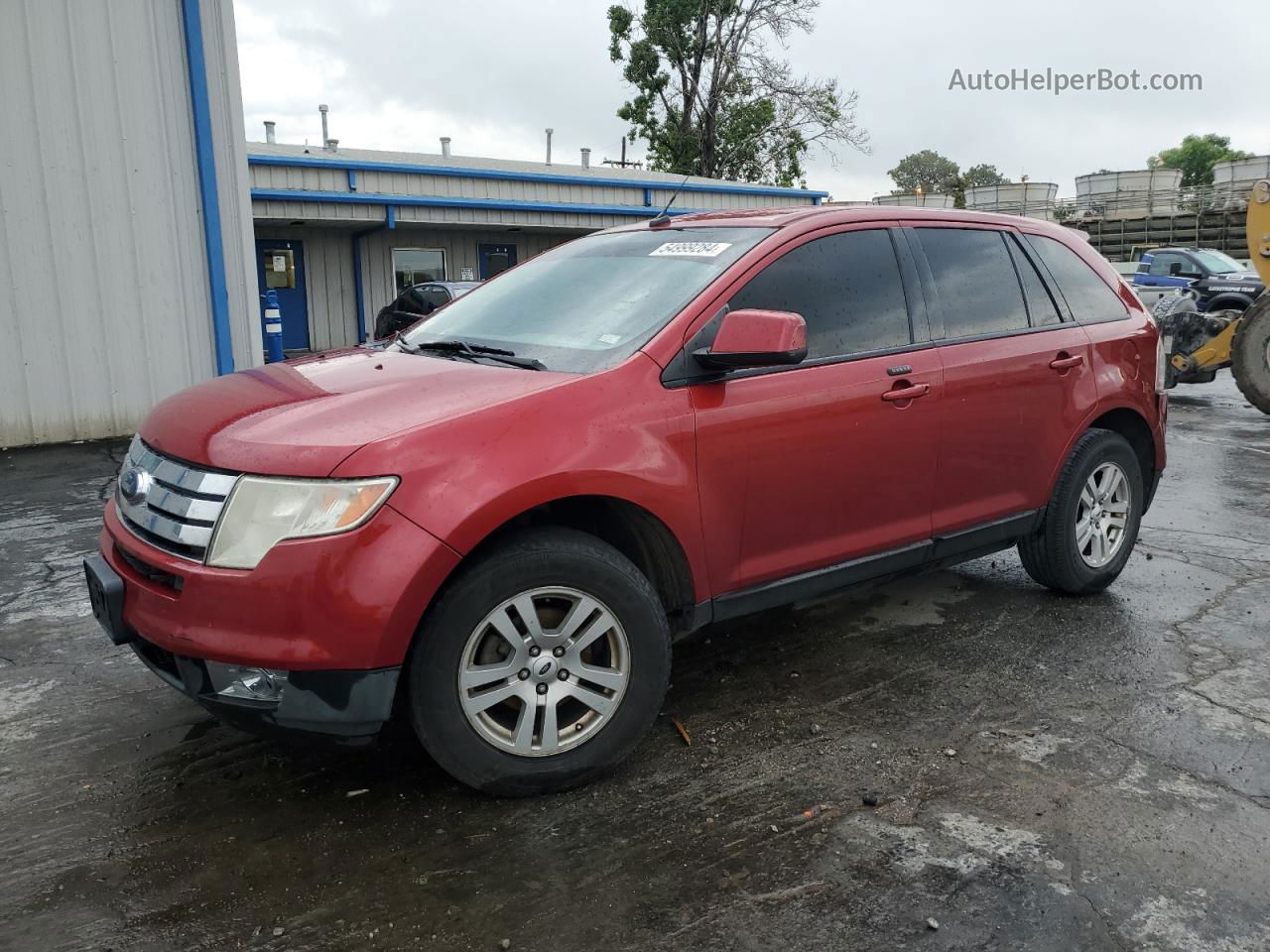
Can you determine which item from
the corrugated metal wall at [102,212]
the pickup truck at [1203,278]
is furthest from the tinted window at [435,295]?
the pickup truck at [1203,278]

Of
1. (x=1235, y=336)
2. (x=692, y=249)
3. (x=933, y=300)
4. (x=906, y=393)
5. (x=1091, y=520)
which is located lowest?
(x=1091, y=520)

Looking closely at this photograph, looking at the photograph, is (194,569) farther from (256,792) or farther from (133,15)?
(133,15)

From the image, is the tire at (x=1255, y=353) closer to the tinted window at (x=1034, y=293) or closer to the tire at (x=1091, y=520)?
the tire at (x=1091, y=520)

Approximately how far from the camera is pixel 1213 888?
266 centimetres

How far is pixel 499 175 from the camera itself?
2077cm

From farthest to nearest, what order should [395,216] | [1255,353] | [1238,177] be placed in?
[1238,177]
[395,216]
[1255,353]

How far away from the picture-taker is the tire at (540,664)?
9.44ft

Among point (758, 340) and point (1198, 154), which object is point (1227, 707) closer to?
point (758, 340)

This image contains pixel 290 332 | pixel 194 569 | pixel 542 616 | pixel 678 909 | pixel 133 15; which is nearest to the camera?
pixel 678 909

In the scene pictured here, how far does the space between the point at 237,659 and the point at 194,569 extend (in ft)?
0.91

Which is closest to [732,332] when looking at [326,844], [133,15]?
[326,844]

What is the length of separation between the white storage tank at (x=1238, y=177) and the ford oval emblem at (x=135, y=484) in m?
35.4

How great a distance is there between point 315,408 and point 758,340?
139 cm

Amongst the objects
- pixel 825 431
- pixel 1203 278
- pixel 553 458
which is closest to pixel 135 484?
pixel 553 458
